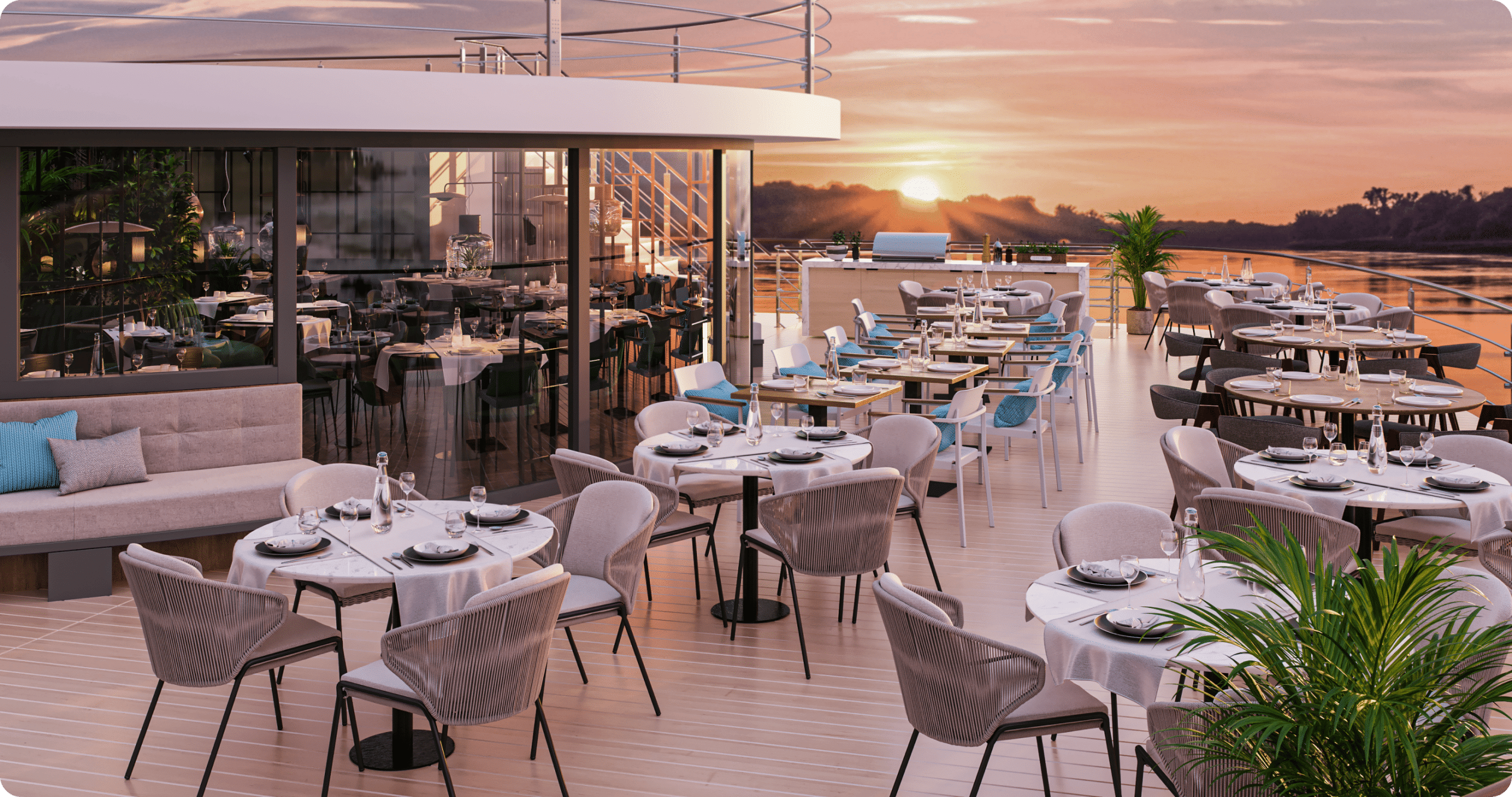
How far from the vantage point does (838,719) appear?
16.4 feet

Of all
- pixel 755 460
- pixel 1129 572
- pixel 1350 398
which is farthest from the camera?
pixel 1350 398

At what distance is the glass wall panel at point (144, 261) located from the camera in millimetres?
6887

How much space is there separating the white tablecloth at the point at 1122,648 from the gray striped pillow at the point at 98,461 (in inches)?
194

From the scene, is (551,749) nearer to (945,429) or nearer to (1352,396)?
(945,429)

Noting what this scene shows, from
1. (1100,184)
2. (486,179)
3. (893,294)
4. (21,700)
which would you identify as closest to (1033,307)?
(893,294)

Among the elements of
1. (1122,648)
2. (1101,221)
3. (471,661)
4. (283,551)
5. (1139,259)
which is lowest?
(471,661)

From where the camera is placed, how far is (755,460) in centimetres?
611

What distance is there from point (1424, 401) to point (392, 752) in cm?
587

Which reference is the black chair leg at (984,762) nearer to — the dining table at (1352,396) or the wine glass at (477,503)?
the wine glass at (477,503)

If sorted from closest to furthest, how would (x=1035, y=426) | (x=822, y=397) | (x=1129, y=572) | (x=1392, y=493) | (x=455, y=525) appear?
(x=1129, y=572), (x=455, y=525), (x=1392, y=493), (x=822, y=397), (x=1035, y=426)

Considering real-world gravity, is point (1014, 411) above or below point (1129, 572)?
above

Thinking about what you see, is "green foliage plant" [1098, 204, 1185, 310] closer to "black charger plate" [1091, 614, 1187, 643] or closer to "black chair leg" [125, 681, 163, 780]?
"black charger plate" [1091, 614, 1187, 643]

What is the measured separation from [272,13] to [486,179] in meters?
4.27

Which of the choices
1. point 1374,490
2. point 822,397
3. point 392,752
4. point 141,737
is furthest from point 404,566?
point 1374,490
